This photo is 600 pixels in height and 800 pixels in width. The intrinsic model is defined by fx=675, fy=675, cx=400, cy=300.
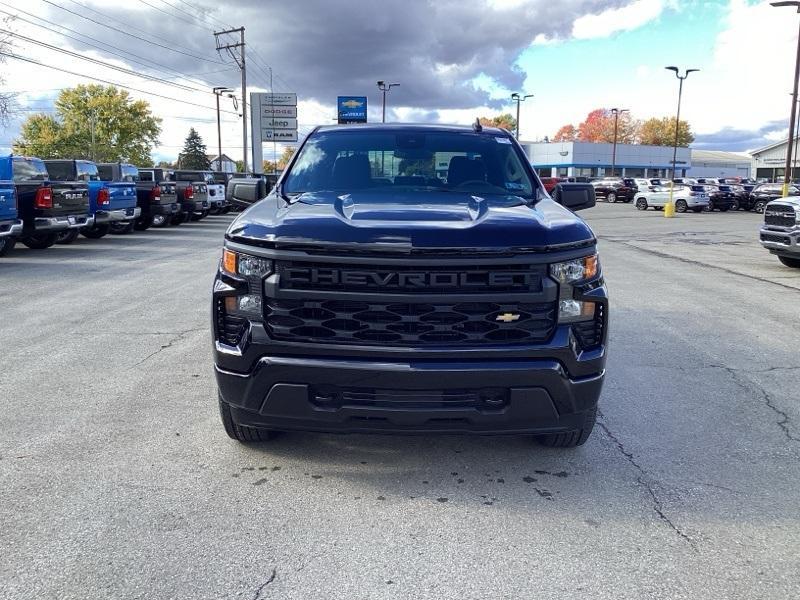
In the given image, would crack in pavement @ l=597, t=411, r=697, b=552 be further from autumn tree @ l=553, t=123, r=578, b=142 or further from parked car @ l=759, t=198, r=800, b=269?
autumn tree @ l=553, t=123, r=578, b=142

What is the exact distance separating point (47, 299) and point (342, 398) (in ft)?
23.2

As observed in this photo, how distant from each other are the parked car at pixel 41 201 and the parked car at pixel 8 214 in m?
0.51

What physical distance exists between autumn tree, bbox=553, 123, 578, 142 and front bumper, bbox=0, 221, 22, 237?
12774 centimetres

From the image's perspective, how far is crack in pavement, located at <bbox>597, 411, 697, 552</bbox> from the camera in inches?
120

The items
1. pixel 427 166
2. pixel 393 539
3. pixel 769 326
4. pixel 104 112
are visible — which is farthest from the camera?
pixel 104 112

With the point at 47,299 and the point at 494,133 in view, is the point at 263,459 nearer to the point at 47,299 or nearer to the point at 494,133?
the point at 494,133

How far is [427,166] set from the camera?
186 inches

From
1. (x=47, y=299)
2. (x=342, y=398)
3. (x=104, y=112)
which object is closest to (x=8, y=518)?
(x=342, y=398)

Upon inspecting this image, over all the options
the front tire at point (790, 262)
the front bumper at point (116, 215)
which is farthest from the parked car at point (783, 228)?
the front bumper at point (116, 215)

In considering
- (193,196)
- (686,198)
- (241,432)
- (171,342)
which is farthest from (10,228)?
(686,198)

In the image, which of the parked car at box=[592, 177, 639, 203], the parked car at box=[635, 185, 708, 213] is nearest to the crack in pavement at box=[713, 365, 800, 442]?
the parked car at box=[635, 185, 708, 213]

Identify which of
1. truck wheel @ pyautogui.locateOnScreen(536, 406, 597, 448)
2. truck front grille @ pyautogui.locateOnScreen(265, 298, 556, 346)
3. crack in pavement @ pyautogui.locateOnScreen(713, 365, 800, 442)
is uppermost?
truck front grille @ pyautogui.locateOnScreen(265, 298, 556, 346)

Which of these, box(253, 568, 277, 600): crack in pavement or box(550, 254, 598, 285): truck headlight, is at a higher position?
box(550, 254, 598, 285): truck headlight

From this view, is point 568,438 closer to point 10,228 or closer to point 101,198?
point 10,228
